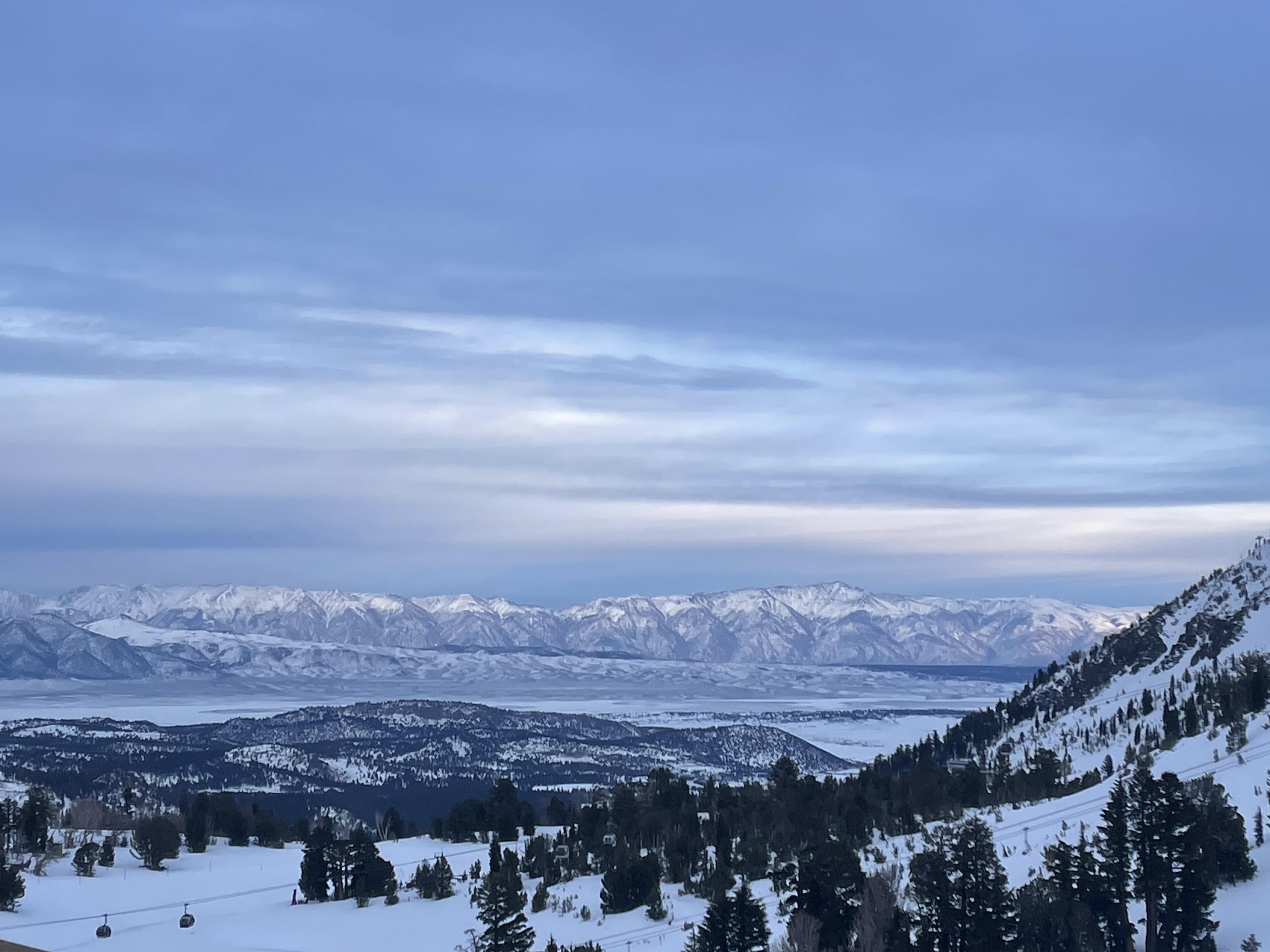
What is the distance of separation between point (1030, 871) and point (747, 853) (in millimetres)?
16409

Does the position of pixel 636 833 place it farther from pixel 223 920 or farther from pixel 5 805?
pixel 5 805

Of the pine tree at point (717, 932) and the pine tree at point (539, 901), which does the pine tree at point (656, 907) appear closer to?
the pine tree at point (539, 901)

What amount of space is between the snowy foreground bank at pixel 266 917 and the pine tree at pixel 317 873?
1.00 meters

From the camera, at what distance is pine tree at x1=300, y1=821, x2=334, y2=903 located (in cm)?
6169

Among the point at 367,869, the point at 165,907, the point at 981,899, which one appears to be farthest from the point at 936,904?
the point at 165,907

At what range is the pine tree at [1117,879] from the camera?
3638cm

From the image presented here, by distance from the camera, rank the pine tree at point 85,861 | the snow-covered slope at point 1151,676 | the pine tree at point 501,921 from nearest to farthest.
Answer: the pine tree at point 501,921, the pine tree at point 85,861, the snow-covered slope at point 1151,676

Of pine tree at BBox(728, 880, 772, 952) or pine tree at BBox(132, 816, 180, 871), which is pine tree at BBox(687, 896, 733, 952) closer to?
pine tree at BBox(728, 880, 772, 952)

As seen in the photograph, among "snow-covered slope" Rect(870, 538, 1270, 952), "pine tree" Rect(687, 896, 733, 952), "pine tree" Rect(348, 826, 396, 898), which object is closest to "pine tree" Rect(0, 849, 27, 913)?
"pine tree" Rect(348, 826, 396, 898)

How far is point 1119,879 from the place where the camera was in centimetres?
3678

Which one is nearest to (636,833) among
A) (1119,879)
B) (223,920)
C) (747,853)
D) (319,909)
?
(747,853)

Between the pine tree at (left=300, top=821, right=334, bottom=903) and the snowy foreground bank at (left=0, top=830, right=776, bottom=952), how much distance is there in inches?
39.4

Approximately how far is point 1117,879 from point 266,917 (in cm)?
3773

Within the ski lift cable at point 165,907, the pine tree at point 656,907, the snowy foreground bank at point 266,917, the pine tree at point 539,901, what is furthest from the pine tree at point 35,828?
the pine tree at point 656,907
